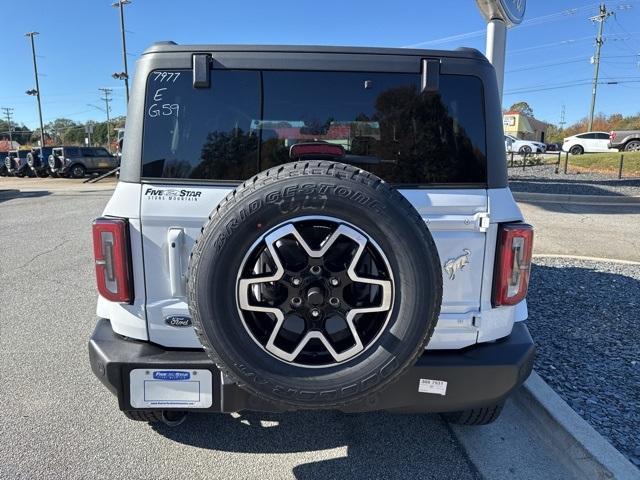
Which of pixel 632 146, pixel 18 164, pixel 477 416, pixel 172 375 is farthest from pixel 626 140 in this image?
pixel 18 164

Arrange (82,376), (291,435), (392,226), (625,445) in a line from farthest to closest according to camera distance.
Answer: (82,376), (291,435), (625,445), (392,226)

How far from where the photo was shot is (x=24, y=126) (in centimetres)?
12031

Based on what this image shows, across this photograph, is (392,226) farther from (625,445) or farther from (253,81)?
(625,445)

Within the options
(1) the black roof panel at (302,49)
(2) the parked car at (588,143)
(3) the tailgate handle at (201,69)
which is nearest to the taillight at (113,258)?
(3) the tailgate handle at (201,69)

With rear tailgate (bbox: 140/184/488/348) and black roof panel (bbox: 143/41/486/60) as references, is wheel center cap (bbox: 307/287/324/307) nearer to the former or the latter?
rear tailgate (bbox: 140/184/488/348)

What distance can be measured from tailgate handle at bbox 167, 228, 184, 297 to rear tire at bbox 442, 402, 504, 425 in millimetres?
1734

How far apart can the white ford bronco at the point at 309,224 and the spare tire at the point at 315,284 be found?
1cm

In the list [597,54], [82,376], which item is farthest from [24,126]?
[82,376]

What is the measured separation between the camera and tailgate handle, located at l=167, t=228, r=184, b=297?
2.12 meters

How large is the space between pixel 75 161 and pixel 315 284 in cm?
3030

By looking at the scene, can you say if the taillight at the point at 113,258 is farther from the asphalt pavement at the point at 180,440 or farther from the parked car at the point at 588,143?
the parked car at the point at 588,143

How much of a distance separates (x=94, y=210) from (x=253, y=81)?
1177cm

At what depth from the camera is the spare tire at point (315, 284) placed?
1835mm

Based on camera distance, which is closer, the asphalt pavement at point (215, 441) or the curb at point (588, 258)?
the asphalt pavement at point (215, 441)
